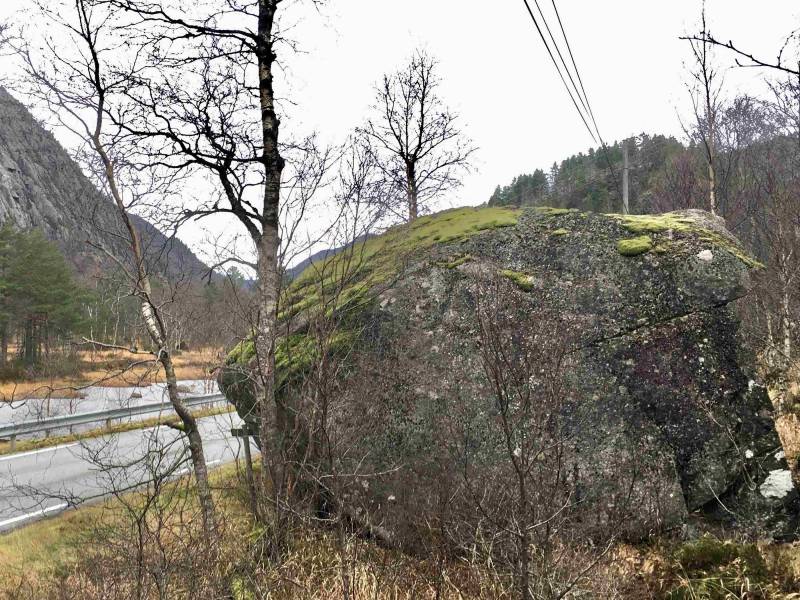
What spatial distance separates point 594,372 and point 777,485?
1637 millimetres

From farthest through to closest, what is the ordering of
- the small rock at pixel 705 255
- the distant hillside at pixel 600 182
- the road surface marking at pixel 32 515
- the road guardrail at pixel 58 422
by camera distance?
the distant hillside at pixel 600 182
the road guardrail at pixel 58 422
the road surface marking at pixel 32 515
the small rock at pixel 705 255

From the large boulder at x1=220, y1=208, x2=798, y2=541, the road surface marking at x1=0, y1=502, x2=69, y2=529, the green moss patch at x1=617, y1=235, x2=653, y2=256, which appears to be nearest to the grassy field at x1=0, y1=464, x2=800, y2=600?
the large boulder at x1=220, y1=208, x2=798, y2=541

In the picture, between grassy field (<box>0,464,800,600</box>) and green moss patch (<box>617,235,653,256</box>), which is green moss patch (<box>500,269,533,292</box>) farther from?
grassy field (<box>0,464,800,600</box>)

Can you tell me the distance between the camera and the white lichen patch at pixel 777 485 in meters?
3.88

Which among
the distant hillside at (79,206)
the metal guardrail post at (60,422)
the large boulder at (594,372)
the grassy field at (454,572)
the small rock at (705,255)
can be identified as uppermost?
the distant hillside at (79,206)

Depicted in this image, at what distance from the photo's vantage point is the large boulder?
154 inches

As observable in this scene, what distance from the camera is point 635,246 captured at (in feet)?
15.6

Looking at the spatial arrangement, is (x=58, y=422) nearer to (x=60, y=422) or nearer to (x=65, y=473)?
(x=60, y=422)

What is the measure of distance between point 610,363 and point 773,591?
1877 mm

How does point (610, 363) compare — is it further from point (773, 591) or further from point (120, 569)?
point (120, 569)

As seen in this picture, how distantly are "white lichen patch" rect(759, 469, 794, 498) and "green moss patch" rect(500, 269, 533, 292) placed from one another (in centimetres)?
252

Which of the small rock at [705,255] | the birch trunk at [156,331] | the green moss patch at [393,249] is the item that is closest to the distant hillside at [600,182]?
the green moss patch at [393,249]

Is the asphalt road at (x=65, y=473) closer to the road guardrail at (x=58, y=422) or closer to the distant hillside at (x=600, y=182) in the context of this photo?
the road guardrail at (x=58, y=422)

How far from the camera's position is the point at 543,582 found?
2.81 metres
